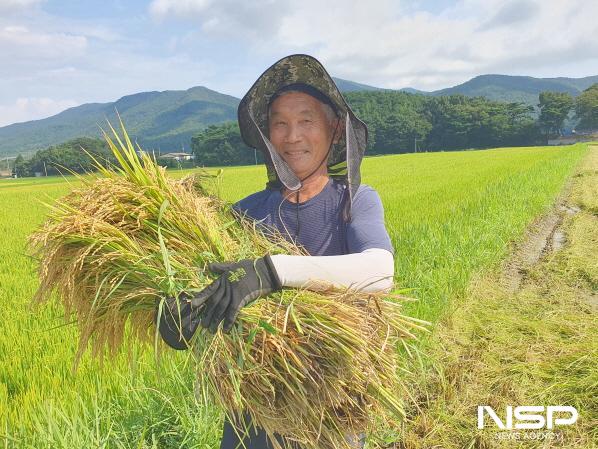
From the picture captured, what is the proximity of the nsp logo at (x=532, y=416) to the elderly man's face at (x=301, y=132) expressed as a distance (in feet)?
5.54

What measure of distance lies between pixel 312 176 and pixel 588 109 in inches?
3767

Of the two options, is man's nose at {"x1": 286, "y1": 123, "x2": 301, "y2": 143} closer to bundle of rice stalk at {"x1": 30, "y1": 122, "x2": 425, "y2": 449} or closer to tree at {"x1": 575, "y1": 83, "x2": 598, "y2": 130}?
bundle of rice stalk at {"x1": 30, "y1": 122, "x2": 425, "y2": 449}

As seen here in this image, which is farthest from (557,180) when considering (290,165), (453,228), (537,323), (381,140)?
(381,140)

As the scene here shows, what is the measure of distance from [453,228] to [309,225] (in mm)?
4221

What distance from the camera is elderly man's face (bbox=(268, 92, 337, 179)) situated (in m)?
1.65

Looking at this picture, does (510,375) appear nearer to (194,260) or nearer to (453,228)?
(194,260)

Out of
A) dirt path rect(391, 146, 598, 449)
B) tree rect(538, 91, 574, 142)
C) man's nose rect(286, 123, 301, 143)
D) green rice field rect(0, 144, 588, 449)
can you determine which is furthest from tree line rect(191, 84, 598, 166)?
man's nose rect(286, 123, 301, 143)

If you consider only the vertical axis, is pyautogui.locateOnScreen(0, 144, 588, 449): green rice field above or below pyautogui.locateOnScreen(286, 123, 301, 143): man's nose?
below

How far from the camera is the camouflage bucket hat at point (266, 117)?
1.53 metres

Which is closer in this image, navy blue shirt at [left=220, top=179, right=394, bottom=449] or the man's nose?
navy blue shirt at [left=220, top=179, right=394, bottom=449]

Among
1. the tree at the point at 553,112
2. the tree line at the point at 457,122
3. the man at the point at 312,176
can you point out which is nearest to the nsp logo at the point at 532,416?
the man at the point at 312,176

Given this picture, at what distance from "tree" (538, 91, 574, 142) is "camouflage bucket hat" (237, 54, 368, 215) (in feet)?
260

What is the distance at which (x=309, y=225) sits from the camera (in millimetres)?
1615

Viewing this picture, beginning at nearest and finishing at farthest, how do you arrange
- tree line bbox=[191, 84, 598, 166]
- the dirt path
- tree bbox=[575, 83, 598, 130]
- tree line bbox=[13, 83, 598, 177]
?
the dirt path, tree line bbox=[13, 83, 598, 177], tree line bbox=[191, 84, 598, 166], tree bbox=[575, 83, 598, 130]
